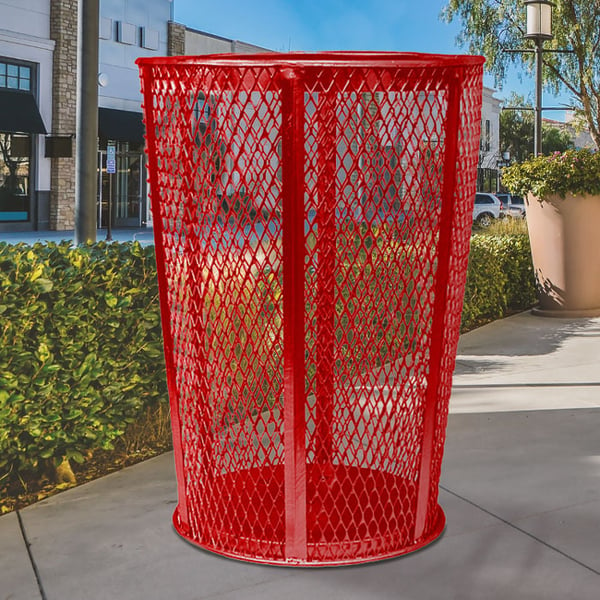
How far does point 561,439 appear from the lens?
472 cm

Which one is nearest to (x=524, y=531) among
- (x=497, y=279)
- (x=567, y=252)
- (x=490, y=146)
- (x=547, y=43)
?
(x=497, y=279)

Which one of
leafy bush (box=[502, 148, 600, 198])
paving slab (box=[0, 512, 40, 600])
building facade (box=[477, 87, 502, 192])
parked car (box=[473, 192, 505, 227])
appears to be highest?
building facade (box=[477, 87, 502, 192])

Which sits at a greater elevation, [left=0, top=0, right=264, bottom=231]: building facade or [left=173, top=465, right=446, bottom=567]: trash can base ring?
[left=0, top=0, right=264, bottom=231]: building facade

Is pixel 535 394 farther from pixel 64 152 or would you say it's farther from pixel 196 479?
pixel 64 152

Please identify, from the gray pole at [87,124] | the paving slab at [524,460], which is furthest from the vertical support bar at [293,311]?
the gray pole at [87,124]

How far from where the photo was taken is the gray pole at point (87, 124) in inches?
231

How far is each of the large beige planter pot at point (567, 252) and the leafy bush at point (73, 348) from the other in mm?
5786

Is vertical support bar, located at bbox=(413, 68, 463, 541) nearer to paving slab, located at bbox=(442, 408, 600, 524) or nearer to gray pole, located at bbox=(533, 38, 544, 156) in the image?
paving slab, located at bbox=(442, 408, 600, 524)

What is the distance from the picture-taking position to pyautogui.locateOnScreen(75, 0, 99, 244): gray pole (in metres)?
5.88

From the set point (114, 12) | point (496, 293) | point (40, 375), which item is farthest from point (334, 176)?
point (114, 12)

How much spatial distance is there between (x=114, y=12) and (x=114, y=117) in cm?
367

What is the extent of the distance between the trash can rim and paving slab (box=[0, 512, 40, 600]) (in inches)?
67.8

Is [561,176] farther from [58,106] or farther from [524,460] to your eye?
[58,106]

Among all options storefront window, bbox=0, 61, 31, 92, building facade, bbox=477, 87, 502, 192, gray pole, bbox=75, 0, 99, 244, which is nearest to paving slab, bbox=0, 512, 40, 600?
gray pole, bbox=75, 0, 99, 244
